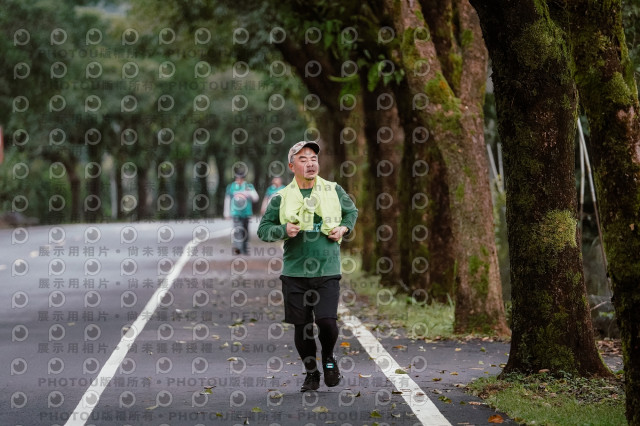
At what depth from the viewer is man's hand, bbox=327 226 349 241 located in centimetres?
991

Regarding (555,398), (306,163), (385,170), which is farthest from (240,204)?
(555,398)

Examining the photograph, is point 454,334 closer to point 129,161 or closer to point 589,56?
point 589,56

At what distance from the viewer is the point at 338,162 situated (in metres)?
31.9

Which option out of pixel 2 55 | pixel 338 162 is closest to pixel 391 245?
pixel 338 162

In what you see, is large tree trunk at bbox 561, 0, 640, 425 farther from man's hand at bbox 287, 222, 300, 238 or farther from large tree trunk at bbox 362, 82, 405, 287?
large tree trunk at bbox 362, 82, 405, 287

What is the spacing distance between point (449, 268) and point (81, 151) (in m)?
60.4

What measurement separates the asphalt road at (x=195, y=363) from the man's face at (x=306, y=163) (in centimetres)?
165

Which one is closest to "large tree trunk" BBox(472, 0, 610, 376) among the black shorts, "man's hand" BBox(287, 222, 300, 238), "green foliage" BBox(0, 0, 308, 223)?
the black shorts

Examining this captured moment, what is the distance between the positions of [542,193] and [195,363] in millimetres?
3594

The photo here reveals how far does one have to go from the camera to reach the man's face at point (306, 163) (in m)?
9.94

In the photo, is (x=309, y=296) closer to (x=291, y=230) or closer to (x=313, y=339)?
(x=313, y=339)

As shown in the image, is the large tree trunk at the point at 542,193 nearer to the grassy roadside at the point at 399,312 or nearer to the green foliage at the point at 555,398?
the green foliage at the point at 555,398

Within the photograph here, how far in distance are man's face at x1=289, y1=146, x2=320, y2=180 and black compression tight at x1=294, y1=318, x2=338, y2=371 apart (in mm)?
1131

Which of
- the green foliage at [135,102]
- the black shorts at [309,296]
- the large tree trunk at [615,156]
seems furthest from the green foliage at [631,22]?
the green foliage at [135,102]
